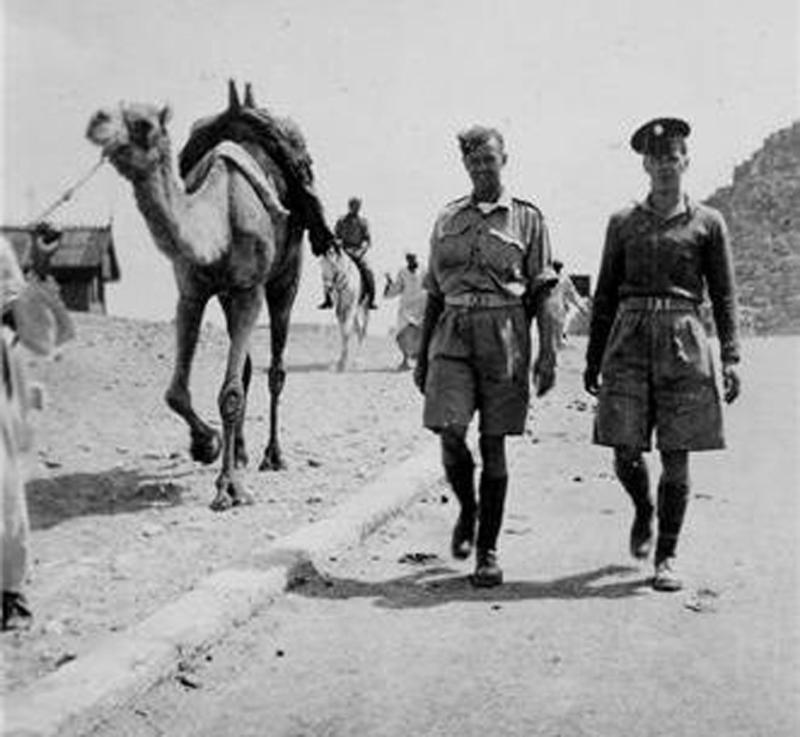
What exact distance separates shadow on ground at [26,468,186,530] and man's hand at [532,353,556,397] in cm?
277

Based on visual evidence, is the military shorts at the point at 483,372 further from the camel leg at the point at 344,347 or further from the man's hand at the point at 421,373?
the camel leg at the point at 344,347

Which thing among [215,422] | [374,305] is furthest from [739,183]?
[215,422]

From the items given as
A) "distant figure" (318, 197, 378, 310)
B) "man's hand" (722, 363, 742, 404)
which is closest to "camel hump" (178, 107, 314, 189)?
"man's hand" (722, 363, 742, 404)

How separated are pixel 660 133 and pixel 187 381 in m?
3.64

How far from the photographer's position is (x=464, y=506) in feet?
23.2

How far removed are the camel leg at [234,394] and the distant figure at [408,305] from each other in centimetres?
1140

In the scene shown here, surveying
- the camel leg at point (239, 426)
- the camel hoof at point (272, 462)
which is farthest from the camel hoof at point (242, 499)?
the camel hoof at point (272, 462)

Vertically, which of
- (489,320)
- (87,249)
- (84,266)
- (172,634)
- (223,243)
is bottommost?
(172,634)

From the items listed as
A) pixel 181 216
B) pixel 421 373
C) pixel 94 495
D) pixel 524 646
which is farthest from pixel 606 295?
pixel 94 495

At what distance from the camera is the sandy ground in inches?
230

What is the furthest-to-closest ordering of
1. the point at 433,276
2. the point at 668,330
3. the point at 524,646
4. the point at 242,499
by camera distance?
the point at 242,499, the point at 433,276, the point at 668,330, the point at 524,646

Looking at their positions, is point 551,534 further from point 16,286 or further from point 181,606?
point 16,286

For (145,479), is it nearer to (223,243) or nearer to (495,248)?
(223,243)

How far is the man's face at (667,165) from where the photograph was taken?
6.37 metres
